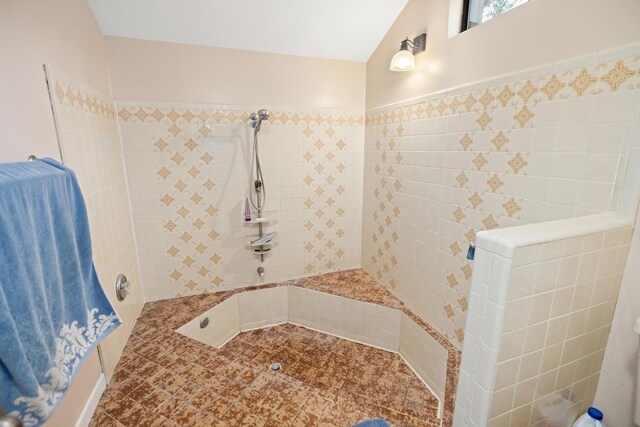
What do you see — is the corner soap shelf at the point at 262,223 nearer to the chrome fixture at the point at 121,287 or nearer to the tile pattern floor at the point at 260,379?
the tile pattern floor at the point at 260,379

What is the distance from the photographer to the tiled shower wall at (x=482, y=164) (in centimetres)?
110

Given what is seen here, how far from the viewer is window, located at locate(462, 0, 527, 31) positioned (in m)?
1.57

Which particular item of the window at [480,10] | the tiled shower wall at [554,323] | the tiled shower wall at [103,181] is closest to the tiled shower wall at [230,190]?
the tiled shower wall at [103,181]

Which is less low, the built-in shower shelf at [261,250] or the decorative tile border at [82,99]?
the decorative tile border at [82,99]

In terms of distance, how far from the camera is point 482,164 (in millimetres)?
1587

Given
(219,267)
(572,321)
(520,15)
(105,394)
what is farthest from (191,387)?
(520,15)

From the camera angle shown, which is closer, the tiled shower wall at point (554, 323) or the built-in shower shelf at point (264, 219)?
the tiled shower wall at point (554, 323)

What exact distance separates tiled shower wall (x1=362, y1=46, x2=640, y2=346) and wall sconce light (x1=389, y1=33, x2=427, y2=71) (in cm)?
27

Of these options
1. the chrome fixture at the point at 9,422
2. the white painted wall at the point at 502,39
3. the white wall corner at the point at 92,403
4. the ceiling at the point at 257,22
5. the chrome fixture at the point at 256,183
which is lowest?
the white wall corner at the point at 92,403

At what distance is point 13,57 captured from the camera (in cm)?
98

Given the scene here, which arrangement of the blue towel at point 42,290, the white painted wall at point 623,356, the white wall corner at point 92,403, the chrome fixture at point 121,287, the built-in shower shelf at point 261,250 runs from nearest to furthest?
the blue towel at point 42,290 → the white painted wall at point 623,356 → the white wall corner at point 92,403 → the chrome fixture at point 121,287 → the built-in shower shelf at point 261,250

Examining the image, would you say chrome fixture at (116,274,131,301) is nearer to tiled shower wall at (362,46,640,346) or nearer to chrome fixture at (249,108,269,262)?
chrome fixture at (249,108,269,262)

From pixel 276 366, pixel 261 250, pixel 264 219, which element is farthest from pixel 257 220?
pixel 276 366

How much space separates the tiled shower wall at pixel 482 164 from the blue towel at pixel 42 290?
189 cm
